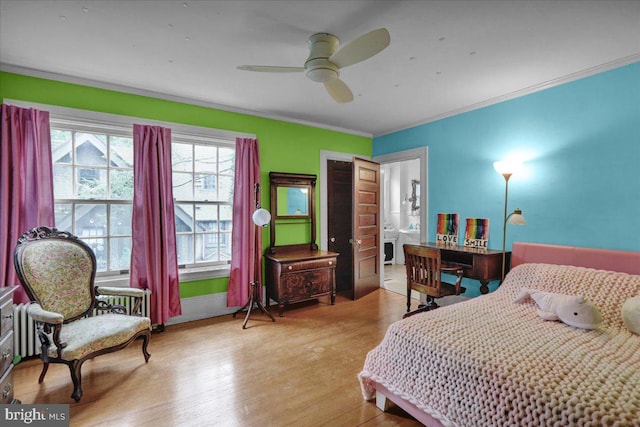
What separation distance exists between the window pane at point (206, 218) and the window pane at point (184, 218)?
0.08m

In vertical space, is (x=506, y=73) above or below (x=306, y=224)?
above

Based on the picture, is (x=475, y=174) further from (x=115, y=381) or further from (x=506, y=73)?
(x=115, y=381)

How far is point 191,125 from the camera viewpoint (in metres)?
3.46

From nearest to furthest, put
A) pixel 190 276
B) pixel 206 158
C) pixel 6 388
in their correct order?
pixel 6 388 → pixel 190 276 → pixel 206 158

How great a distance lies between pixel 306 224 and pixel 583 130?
10.7 feet

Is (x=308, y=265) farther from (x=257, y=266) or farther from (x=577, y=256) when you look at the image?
(x=577, y=256)

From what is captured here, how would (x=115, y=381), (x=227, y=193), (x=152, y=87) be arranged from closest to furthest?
(x=115, y=381) < (x=152, y=87) < (x=227, y=193)

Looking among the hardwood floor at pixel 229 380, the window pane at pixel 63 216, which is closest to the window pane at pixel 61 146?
the window pane at pixel 63 216

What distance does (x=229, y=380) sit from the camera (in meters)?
2.28

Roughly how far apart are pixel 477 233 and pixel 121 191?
13.6 feet

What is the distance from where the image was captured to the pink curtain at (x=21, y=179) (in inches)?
98.3

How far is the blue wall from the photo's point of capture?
2.51 meters

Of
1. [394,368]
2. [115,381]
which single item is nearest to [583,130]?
[394,368]

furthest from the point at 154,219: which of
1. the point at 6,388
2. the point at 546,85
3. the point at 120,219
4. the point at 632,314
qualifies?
the point at 546,85
